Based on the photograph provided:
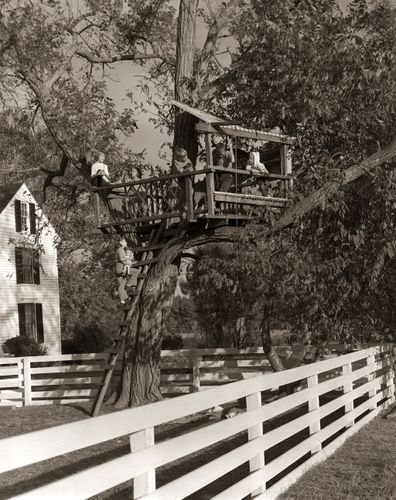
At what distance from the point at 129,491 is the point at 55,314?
106ft

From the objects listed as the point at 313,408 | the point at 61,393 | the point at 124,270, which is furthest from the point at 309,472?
the point at 61,393

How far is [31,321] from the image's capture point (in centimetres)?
3772


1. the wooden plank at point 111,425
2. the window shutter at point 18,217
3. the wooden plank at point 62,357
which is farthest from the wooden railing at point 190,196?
the window shutter at point 18,217

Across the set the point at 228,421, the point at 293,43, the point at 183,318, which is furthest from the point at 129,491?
the point at 183,318

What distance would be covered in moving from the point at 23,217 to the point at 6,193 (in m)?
1.39

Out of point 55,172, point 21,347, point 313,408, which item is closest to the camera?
point 313,408

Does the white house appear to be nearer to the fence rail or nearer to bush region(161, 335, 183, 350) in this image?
bush region(161, 335, 183, 350)

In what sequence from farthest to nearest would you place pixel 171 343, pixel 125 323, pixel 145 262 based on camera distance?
1. pixel 171 343
2. pixel 145 262
3. pixel 125 323

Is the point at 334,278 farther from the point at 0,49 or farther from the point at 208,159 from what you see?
the point at 0,49

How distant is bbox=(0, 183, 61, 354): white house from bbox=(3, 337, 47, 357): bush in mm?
765

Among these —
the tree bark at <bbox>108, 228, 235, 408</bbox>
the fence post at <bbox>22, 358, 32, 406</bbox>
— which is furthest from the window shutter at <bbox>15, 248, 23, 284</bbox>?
the tree bark at <bbox>108, 228, 235, 408</bbox>

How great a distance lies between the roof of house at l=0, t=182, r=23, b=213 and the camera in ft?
121

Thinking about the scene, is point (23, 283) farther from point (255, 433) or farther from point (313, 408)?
point (255, 433)

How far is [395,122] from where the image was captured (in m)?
14.4
